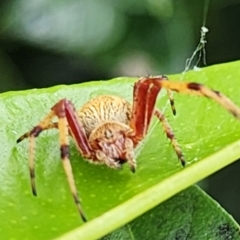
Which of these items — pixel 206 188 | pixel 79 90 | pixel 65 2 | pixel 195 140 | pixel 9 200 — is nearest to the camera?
pixel 9 200

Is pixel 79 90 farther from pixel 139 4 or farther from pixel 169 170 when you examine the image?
pixel 139 4

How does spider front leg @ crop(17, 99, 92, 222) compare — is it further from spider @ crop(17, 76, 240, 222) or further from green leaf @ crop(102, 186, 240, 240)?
green leaf @ crop(102, 186, 240, 240)

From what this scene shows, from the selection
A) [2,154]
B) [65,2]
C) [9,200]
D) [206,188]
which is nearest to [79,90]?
[2,154]

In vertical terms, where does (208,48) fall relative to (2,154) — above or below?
below

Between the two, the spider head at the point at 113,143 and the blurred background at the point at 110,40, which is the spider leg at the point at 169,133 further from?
the blurred background at the point at 110,40

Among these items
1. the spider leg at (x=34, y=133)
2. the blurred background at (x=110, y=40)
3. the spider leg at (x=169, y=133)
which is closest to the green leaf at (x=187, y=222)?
the spider leg at (x=169, y=133)

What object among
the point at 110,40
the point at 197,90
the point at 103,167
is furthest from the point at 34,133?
the point at 110,40

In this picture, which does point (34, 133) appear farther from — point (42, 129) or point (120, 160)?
point (120, 160)
